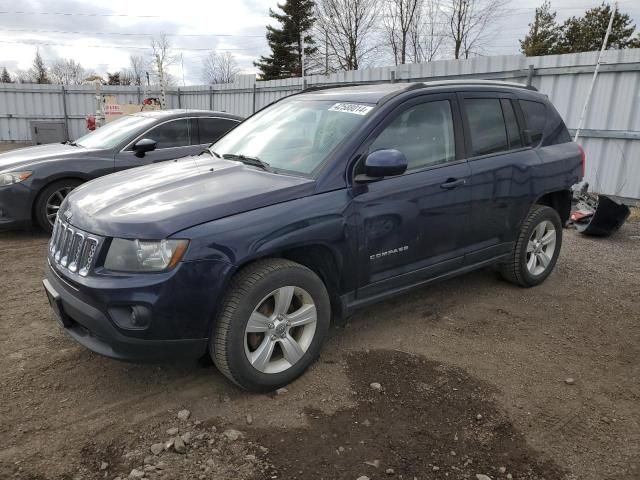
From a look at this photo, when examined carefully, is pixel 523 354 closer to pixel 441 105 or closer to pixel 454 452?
pixel 454 452

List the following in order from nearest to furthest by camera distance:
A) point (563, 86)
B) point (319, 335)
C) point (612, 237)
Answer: point (319, 335) < point (612, 237) < point (563, 86)

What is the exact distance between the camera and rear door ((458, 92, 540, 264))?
13.3 ft

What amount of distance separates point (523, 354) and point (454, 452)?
1337mm

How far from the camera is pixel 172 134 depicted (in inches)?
280

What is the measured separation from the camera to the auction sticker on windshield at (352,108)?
11.6 ft

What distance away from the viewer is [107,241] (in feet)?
8.94

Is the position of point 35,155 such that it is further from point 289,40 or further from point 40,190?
point 289,40

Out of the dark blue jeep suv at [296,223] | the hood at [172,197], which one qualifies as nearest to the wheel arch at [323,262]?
the dark blue jeep suv at [296,223]

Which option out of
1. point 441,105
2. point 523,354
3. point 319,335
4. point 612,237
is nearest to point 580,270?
point 612,237

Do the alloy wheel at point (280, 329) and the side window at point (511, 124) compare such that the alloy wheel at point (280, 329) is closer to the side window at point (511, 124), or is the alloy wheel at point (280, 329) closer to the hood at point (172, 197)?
the hood at point (172, 197)

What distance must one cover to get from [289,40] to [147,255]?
4048 cm

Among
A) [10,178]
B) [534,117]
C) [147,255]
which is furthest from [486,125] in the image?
[10,178]

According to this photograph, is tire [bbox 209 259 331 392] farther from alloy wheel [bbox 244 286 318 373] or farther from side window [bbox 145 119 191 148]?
side window [bbox 145 119 191 148]

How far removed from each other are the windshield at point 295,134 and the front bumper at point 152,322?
1170 mm
